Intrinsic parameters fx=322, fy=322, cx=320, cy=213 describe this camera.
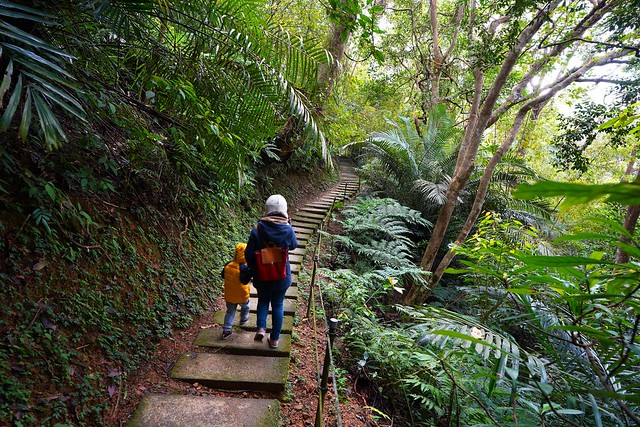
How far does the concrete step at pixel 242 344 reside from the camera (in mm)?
2906

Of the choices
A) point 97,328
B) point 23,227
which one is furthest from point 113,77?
point 97,328

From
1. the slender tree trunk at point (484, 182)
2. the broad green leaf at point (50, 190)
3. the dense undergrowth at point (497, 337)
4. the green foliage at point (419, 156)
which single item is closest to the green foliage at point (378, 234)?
the dense undergrowth at point (497, 337)

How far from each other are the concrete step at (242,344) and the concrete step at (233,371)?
94 millimetres

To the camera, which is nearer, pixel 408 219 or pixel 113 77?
pixel 113 77

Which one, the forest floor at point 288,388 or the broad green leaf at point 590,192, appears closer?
the broad green leaf at point 590,192

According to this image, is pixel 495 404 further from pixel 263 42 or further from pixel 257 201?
pixel 257 201

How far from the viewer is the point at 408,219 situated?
266 inches

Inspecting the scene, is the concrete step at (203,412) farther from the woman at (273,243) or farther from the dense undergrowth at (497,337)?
the dense undergrowth at (497,337)

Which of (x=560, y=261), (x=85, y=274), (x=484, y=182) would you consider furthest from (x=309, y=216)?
(x=560, y=261)

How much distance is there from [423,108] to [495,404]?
10175 millimetres

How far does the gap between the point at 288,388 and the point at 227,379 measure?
1.65ft

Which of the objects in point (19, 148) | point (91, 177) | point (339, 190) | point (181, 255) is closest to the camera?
point (19, 148)

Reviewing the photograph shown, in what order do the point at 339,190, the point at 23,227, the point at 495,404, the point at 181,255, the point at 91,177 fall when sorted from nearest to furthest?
the point at 23,227 < the point at 91,177 < the point at 495,404 < the point at 181,255 < the point at 339,190

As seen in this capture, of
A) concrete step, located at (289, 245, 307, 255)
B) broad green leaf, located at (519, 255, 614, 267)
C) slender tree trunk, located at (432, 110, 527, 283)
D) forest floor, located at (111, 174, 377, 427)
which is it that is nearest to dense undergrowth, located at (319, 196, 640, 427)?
broad green leaf, located at (519, 255, 614, 267)
